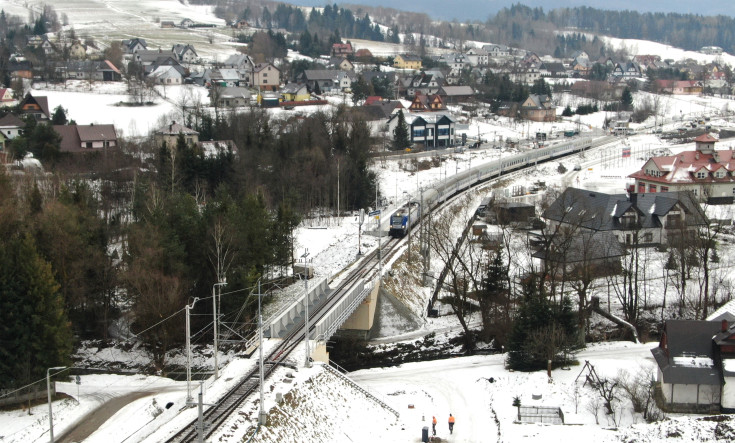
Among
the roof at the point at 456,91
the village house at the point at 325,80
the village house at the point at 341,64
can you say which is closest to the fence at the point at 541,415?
the village house at the point at 325,80

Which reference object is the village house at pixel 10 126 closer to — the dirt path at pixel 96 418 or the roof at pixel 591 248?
the dirt path at pixel 96 418

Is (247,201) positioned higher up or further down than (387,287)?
higher up

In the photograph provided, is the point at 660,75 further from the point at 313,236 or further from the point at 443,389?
the point at 443,389

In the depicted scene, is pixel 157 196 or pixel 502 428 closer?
pixel 502 428

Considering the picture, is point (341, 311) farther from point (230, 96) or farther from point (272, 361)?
point (230, 96)

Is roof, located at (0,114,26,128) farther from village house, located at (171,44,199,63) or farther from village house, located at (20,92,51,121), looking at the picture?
village house, located at (171,44,199,63)

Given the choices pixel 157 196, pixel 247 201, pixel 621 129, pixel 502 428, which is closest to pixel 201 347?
pixel 247 201
